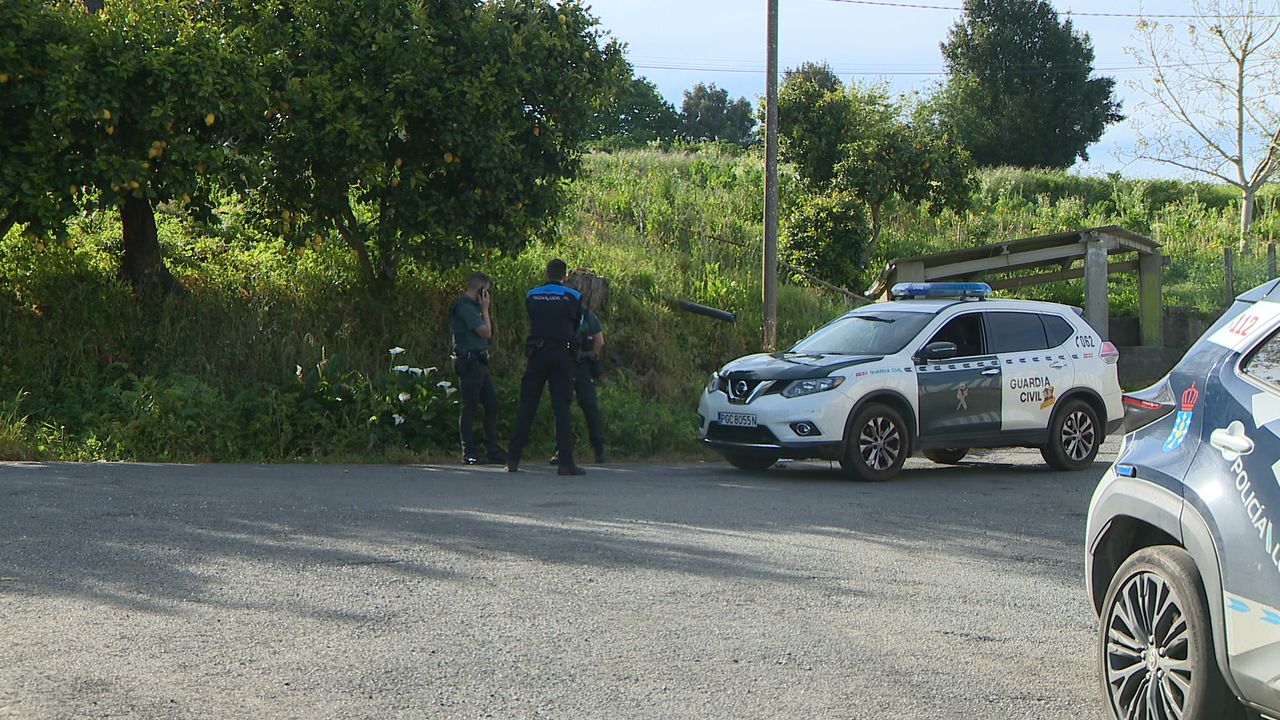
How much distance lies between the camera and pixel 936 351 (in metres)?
11.6

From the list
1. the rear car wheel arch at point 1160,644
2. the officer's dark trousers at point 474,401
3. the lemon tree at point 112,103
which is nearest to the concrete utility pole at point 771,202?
the officer's dark trousers at point 474,401

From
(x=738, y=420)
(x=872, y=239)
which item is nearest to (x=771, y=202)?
(x=738, y=420)

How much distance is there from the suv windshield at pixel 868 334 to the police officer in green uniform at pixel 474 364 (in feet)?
10.3

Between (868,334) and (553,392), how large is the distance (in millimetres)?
3211

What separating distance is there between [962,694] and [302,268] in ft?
42.5

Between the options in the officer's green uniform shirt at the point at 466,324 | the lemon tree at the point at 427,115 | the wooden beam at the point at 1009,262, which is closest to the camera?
the officer's green uniform shirt at the point at 466,324

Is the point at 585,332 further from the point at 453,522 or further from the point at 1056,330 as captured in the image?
the point at 1056,330

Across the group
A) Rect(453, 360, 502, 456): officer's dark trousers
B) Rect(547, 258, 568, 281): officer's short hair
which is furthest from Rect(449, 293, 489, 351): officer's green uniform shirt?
Rect(547, 258, 568, 281): officer's short hair

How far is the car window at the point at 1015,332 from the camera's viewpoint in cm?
1205

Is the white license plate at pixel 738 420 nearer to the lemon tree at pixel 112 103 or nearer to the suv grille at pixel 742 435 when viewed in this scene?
the suv grille at pixel 742 435

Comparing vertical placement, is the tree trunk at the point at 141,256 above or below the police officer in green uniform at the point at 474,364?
above

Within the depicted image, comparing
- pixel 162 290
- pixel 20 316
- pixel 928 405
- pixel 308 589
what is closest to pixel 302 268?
pixel 162 290

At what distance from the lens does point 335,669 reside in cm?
466

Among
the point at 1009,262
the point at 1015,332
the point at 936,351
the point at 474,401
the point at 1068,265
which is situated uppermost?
the point at 1068,265
